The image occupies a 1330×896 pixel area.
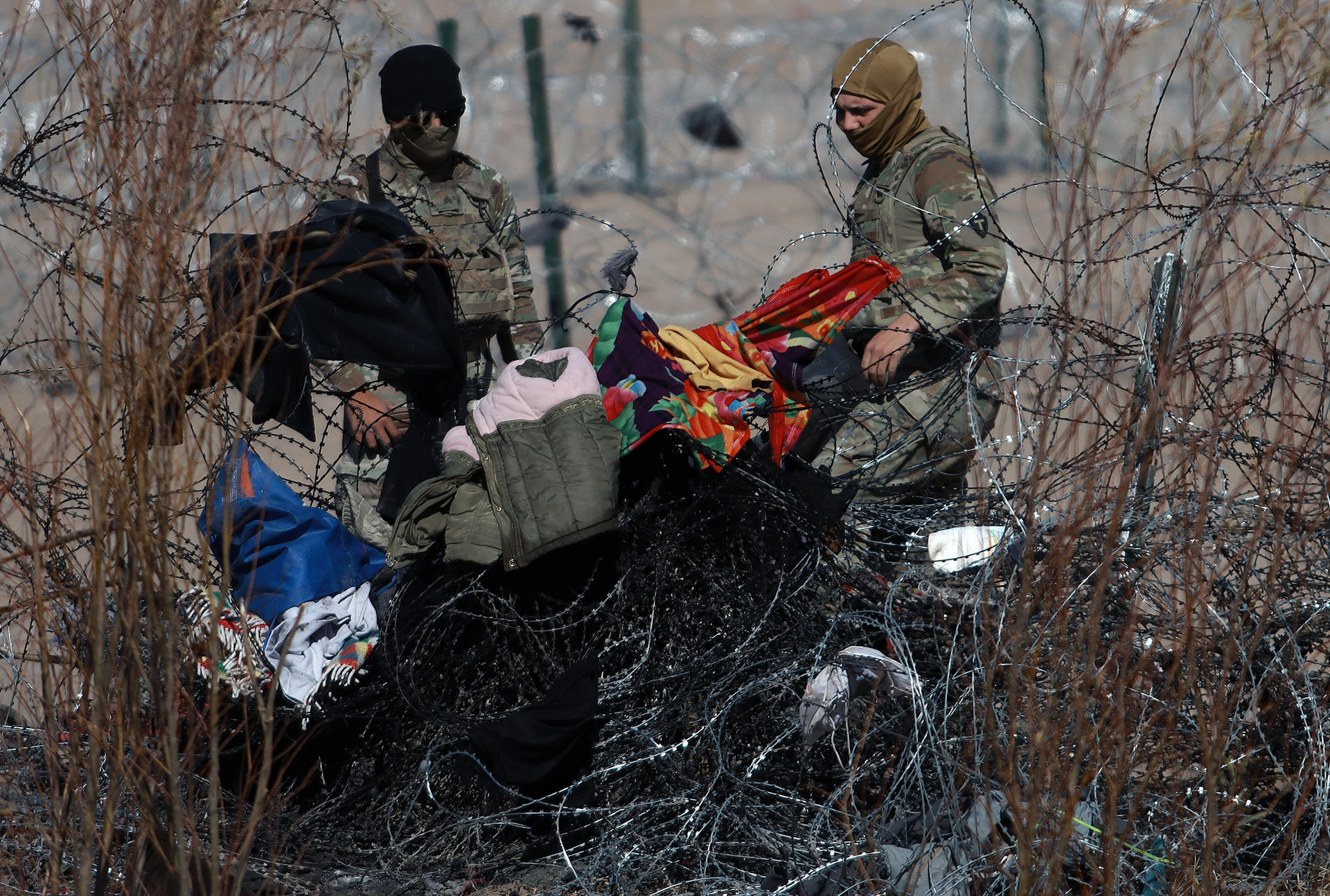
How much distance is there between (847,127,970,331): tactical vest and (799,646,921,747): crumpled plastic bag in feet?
3.68

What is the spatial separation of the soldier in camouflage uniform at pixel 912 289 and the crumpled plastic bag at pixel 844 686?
57cm

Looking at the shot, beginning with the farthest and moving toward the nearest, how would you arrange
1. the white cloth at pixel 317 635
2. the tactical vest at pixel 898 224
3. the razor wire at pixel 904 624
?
1. the tactical vest at pixel 898 224
2. the white cloth at pixel 317 635
3. the razor wire at pixel 904 624

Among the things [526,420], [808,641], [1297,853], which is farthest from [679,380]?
[1297,853]

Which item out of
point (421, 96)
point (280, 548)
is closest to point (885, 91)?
point (421, 96)

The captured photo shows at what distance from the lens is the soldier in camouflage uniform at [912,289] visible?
320cm

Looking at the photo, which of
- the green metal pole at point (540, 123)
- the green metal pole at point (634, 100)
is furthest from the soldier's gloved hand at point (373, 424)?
the green metal pole at point (634, 100)

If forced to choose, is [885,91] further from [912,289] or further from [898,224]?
[912,289]

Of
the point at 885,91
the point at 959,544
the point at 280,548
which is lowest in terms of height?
the point at 959,544

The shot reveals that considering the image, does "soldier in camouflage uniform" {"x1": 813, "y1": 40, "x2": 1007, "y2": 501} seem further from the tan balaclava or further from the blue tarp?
the blue tarp

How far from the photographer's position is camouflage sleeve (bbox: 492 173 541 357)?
12.8 ft

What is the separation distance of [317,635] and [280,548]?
23cm

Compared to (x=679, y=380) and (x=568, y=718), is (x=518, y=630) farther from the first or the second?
(x=679, y=380)

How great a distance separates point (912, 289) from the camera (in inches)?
130

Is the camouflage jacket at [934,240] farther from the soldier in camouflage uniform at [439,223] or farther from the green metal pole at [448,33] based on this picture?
the green metal pole at [448,33]
